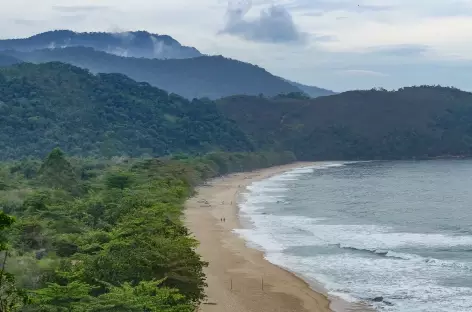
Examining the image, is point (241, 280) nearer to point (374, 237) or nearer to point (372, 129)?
point (374, 237)

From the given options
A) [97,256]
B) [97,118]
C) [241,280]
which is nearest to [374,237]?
[241,280]

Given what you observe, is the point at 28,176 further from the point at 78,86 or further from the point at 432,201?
the point at 78,86

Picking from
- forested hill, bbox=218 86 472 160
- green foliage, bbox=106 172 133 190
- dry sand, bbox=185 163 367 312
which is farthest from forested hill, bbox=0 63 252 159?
dry sand, bbox=185 163 367 312

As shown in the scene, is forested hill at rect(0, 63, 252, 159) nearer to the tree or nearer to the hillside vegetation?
the hillside vegetation

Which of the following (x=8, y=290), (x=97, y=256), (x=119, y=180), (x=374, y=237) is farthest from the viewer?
(x=119, y=180)

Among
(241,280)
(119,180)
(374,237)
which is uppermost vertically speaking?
(119,180)

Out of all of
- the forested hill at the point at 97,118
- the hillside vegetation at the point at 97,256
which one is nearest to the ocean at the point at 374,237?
the hillside vegetation at the point at 97,256
